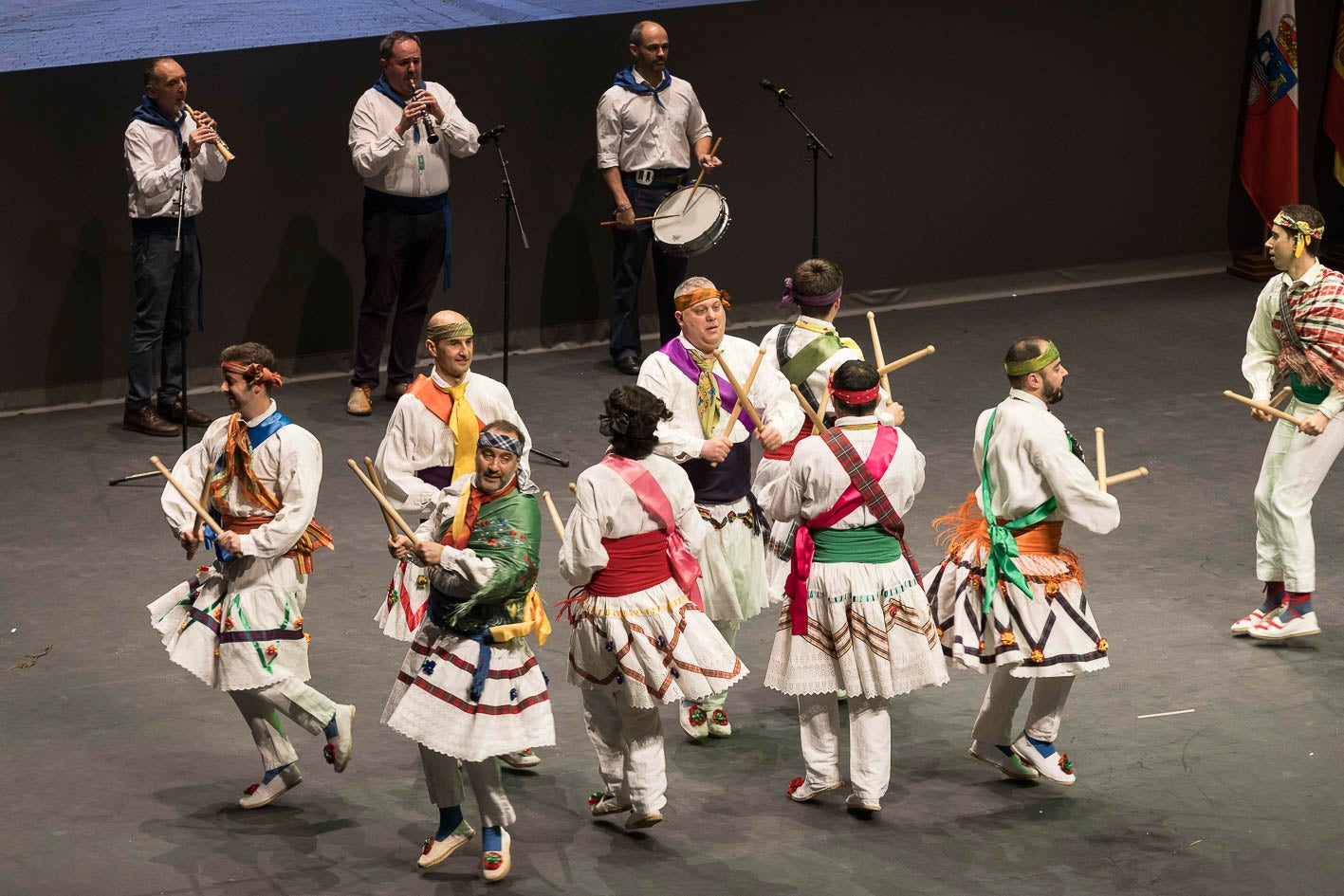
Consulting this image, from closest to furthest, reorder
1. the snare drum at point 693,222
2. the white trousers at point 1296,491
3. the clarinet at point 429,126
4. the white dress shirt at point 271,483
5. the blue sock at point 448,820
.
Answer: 1. the blue sock at point 448,820
2. the white dress shirt at point 271,483
3. the white trousers at point 1296,491
4. the clarinet at point 429,126
5. the snare drum at point 693,222

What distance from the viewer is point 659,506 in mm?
4980

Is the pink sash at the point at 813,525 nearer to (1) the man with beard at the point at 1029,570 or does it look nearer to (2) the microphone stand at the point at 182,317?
(1) the man with beard at the point at 1029,570

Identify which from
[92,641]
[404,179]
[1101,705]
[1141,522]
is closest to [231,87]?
[404,179]

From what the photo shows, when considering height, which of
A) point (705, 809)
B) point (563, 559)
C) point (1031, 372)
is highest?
point (1031, 372)

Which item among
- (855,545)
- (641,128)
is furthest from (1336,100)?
(855,545)

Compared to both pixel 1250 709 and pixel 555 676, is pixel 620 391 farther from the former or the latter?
pixel 1250 709

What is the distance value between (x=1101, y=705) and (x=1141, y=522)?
68.7 inches

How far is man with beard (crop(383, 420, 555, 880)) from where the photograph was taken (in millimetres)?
4762

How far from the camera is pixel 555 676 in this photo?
6.28 metres

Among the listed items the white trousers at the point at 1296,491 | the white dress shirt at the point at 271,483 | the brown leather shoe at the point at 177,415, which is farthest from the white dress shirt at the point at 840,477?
the brown leather shoe at the point at 177,415

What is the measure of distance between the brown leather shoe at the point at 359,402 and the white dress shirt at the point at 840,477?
13.5 ft

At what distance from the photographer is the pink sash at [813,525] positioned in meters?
5.17

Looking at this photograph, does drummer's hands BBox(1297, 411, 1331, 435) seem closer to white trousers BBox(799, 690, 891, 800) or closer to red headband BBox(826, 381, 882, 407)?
red headband BBox(826, 381, 882, 407)

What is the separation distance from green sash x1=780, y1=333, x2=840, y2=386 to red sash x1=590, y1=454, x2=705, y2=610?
1.02 m
